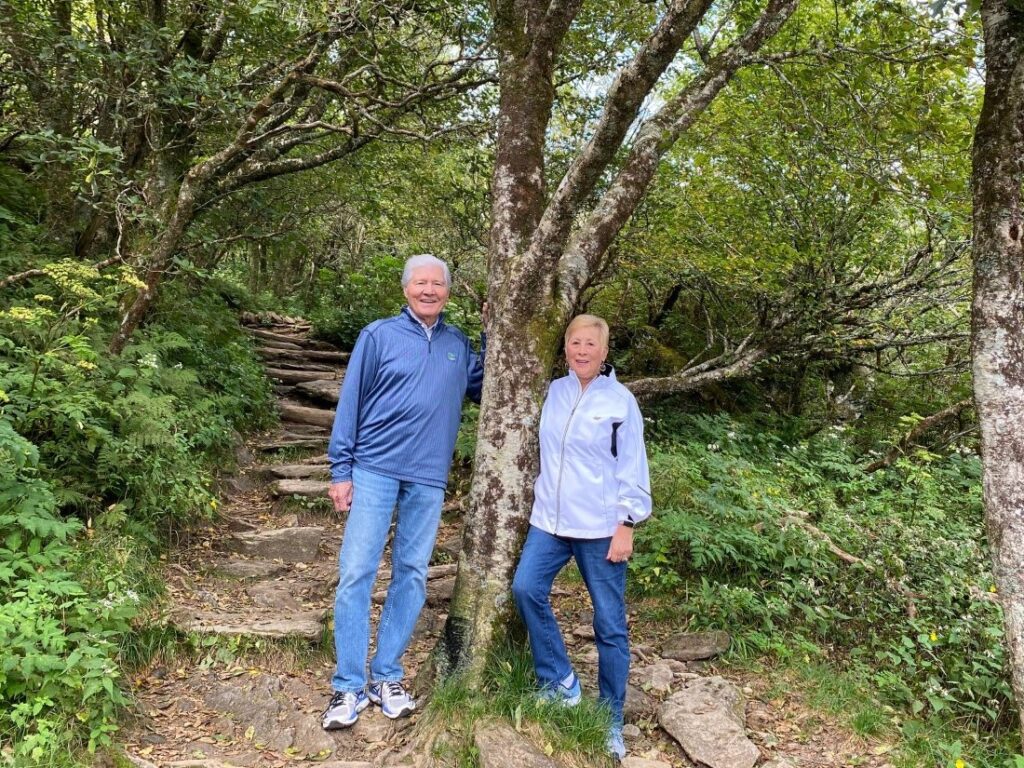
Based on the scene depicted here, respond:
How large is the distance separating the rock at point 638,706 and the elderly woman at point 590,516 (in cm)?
48

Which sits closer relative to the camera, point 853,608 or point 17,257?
point 853,608

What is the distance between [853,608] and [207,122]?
7.99m

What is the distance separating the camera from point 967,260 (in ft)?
26.5

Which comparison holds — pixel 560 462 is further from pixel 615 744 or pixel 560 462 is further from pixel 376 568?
pixel 615 744

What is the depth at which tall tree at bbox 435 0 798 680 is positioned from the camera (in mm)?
3754

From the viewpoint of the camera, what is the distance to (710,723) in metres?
3.85

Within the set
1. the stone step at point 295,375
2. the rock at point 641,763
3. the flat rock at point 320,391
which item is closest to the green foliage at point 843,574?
the rock at point 641,763

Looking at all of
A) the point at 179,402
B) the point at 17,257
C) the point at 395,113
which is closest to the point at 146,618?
the point at 179,402

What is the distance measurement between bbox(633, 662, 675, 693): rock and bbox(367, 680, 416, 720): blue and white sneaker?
155cm

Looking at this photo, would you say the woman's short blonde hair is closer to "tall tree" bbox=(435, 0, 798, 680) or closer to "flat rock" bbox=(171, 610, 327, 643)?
"tall tree" bbox=(435, 0, 798, 680)

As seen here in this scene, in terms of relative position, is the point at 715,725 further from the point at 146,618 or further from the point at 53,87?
the point at 53,87

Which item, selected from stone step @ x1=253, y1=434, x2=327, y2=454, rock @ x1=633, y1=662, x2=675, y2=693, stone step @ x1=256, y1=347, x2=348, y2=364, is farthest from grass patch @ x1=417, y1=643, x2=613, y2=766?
stone step @ x1=256, y1=347, x2=348, y2=364

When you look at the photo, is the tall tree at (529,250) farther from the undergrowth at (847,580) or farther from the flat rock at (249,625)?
the undergrowth at (847,580)

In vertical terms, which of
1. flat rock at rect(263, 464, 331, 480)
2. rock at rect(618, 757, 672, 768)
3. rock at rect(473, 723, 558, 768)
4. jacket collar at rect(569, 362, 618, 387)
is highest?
jacket collar at rect(569, 362, 618, 387)
